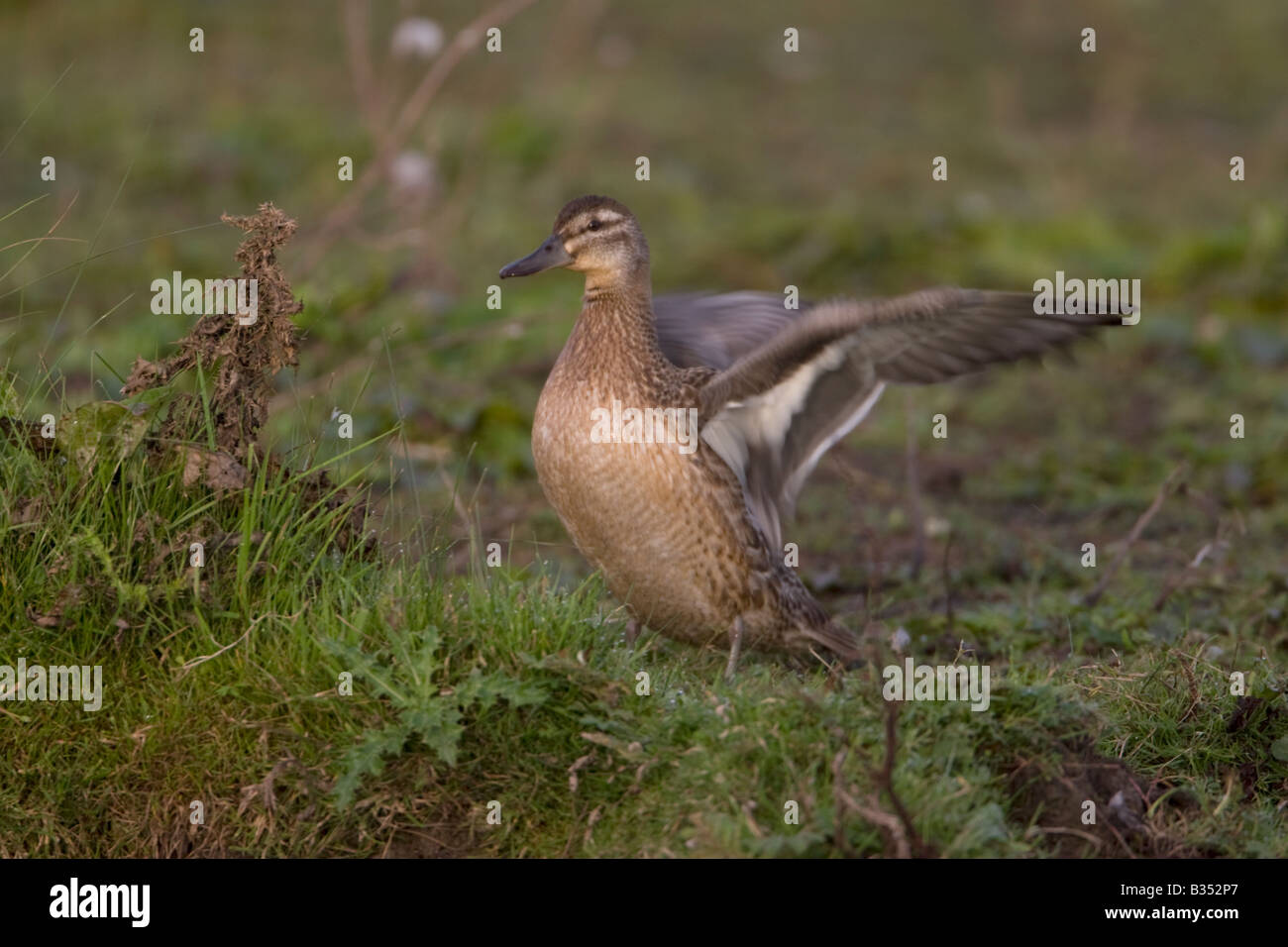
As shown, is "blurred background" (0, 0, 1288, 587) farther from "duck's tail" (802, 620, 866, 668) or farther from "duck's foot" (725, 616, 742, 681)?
"duck's foot" (725, 616, 742, 681)

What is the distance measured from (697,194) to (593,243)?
626cm

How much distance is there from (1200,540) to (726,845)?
3825mm

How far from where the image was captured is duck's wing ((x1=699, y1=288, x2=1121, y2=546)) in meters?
4.54

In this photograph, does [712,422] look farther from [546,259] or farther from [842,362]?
[546,259]

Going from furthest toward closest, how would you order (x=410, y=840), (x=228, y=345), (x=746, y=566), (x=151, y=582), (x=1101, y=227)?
(x=1101, y=227) < (x=746, y=566) < (x=228, y=345) < (x=151, y=582) < (x=410, y=840)

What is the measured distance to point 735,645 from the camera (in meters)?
4.91

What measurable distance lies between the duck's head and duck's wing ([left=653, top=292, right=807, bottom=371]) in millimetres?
352

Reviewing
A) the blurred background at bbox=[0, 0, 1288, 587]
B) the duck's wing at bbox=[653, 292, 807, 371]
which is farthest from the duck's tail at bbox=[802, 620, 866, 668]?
the duck's wing at bbox=[653, 292, 807, 371]

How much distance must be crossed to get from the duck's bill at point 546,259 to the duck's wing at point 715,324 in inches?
18.1

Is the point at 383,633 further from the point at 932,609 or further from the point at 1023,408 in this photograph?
the point at 1023,408

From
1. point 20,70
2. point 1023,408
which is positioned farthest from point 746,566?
point 20,70

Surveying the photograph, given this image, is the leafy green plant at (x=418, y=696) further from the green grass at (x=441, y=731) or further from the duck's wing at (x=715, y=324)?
the duck's wing at (x=715, y=324)

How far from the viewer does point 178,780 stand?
4004 millimetres
